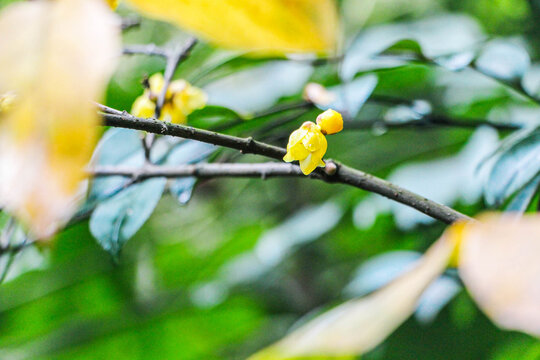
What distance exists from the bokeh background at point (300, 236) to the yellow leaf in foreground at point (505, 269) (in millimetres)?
391

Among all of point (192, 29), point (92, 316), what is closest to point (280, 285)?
point (92, 316)

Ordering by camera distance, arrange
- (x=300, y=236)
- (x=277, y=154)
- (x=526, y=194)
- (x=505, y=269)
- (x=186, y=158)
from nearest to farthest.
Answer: (x=505, y=269)
(x=277, y=154)
(x=526, y=194)
(x=186, y=158)
(x=300, y=236)

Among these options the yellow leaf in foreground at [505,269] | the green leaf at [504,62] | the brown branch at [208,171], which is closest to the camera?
the yellow leaf in foreground at [505,269]

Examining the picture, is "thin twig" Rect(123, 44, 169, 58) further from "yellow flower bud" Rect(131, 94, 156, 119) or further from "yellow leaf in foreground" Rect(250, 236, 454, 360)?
"yellow leaf in foreground" Rect(250, 236, 454, 360)

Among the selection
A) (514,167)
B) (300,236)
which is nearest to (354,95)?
(514,167)

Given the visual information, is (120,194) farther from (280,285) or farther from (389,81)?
(280,285)

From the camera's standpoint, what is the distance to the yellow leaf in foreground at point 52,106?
0.14m

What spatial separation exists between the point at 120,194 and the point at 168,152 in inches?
3.0

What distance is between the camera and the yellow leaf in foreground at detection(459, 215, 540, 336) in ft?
0.43

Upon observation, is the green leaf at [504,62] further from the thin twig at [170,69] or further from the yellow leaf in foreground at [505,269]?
the yellow leaf in foreground at [505,269]

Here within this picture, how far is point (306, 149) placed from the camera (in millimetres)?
336

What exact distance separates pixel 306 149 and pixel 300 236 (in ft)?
1.74

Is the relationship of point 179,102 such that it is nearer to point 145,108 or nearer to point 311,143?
point 145,108

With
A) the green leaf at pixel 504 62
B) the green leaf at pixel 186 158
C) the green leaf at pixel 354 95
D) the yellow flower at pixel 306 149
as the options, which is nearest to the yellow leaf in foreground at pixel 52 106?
the yellow flower at pixel 306 149
